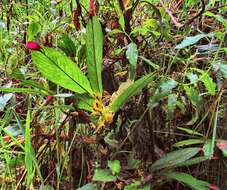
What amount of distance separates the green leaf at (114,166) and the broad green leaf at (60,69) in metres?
0.13

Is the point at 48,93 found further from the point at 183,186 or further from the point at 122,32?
the point at 183,186

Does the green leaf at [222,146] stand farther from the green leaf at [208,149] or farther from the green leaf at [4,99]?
the green leaf at [4,99]

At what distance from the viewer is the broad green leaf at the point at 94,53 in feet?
2.85

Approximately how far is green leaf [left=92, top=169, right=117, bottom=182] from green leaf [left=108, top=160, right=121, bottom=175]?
0.01 m

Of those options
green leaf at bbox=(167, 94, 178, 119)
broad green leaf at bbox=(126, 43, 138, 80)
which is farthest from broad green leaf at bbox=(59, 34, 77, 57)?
green leaf at bbox=(167, 94, 178, 119)

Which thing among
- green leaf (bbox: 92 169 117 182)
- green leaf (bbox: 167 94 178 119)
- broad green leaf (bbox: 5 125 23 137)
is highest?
green leaf (bbox: 167 94 178 119)

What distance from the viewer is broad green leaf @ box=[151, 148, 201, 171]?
88 cm

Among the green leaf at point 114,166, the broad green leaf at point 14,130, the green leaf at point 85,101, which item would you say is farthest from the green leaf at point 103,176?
the broad green leaf at point 14,130

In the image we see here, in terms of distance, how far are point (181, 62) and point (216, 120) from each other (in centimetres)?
17

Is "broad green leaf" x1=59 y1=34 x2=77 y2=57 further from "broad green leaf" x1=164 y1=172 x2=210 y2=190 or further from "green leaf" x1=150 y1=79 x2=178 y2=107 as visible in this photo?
"broad green leaf" x1=164 y1=172 x2=210 y2=190

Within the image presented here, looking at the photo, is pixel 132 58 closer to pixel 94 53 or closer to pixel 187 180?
pixel 94 53

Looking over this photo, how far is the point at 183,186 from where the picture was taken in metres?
0.98

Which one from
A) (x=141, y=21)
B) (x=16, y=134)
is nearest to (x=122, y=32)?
(x=141, y=21)

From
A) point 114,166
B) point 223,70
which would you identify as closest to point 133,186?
point 114,166
